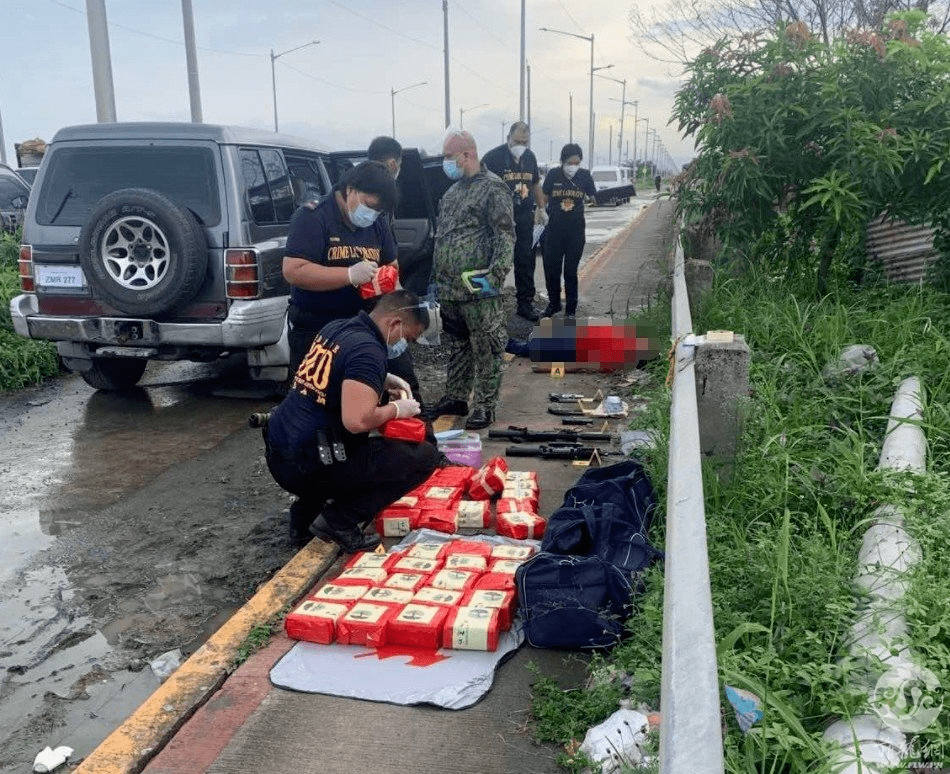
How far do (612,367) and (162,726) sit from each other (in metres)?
5.27

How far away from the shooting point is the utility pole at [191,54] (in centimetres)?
1612

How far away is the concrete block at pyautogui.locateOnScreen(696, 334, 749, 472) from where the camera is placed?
4020 mm

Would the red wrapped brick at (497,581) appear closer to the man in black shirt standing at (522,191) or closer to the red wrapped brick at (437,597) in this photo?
the red wrapped brick at (437,597)

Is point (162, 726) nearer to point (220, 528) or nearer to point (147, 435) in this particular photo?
point (220, 528)

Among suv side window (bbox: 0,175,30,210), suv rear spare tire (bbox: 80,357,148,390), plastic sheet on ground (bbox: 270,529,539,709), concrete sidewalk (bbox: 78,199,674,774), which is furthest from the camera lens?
suv side window (bbox: 0,175,30,210)

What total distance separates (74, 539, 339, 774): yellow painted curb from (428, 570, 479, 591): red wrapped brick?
0.60 m

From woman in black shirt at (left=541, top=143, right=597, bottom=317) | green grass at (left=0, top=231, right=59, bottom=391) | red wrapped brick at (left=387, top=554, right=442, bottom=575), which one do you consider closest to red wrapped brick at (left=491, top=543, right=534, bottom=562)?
red wrapped brick at (left=387, top=554, right=442, bottom=575)

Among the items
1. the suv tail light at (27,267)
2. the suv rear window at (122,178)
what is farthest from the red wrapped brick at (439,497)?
the suv tail light at (27,267)

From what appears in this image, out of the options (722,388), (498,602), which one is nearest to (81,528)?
(498,602)

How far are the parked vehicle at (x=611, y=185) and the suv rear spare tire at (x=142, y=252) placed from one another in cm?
3384

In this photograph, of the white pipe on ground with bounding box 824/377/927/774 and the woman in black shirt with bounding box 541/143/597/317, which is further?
the woman in black shirt with bounding box 541/143/597/317

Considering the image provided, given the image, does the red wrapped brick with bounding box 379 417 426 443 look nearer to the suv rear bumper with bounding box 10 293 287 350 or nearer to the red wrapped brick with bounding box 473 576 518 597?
the red wrapped brick with bounding box 473 576 518 597

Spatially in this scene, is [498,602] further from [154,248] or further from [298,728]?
[154,248]

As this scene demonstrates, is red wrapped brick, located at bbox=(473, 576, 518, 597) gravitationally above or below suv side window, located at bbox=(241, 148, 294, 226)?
below
